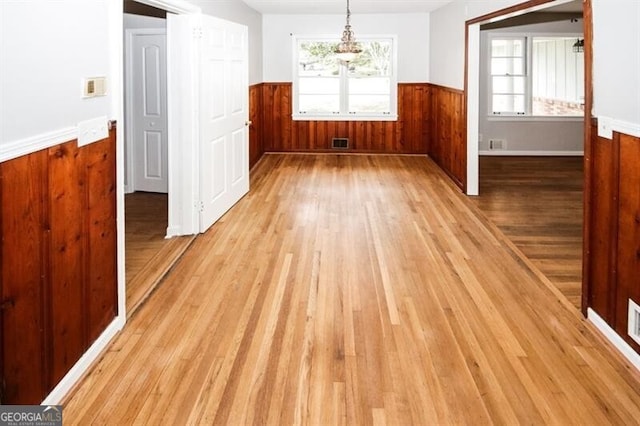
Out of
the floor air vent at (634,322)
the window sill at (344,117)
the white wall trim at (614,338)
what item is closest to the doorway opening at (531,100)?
the window sill at (344,117)

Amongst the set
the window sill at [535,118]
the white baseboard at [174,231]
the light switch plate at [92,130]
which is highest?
the window sill at [535,118]

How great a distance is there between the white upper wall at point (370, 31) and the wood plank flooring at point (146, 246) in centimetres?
441

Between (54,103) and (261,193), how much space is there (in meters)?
4.80

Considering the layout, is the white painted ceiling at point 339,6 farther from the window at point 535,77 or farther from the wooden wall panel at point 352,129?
the window at point 535,77

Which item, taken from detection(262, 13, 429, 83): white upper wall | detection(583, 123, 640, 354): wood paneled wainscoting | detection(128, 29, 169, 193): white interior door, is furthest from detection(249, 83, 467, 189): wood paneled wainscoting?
detection(583, 123, 640, 354): wood paneled wainscoting

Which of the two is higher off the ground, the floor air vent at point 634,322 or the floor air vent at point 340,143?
the floor air vent at point 340,143

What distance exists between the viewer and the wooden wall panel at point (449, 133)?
7242 mm

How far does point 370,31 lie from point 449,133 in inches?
111

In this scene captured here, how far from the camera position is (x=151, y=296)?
380 centimetres

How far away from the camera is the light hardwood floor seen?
2.48 metres

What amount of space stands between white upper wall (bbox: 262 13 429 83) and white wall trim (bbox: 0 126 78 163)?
26.2 feet

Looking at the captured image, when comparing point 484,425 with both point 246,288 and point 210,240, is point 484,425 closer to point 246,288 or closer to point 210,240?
point 246,288

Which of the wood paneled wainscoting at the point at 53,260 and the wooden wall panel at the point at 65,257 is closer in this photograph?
the wood paneled wainscoting at the point at 53,260

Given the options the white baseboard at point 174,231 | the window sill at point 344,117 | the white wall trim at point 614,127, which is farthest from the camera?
the window sill at point 344,117
